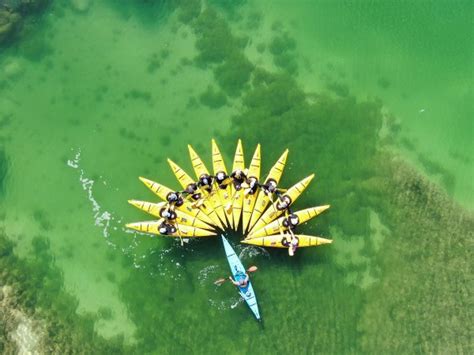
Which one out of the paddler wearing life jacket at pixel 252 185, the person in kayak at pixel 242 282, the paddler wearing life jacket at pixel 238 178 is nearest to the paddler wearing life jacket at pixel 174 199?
the paddler wearing life jacket at pixel 238 178

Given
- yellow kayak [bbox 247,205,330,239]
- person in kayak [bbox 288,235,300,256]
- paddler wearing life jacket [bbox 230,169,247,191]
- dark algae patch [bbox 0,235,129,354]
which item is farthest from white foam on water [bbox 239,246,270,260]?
dark algae patch [bbox 0,235,129,354]

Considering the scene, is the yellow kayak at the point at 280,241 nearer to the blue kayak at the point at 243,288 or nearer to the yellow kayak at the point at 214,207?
the blue kayak at the point at 243,288

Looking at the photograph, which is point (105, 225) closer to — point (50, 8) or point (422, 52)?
point (50, 8)

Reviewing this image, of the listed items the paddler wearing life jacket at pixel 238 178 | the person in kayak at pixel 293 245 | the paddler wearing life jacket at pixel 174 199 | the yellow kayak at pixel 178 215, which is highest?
the paddler wearing life jacket at pixel 238 178

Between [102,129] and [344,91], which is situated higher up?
[344,91]

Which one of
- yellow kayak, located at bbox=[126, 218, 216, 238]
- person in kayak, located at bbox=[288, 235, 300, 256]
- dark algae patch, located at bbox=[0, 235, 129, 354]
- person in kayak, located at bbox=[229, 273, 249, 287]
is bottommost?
dark algae patch, located at bbox=[0, 235, 129, 354]

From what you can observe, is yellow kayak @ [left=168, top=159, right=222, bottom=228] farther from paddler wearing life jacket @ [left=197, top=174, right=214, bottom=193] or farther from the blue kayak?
the blue kayak

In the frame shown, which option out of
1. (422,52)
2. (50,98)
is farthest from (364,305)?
(50,98)
